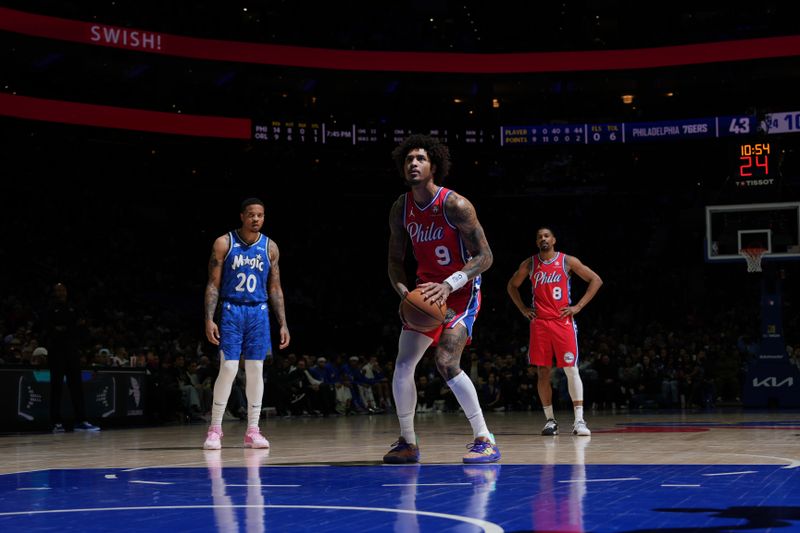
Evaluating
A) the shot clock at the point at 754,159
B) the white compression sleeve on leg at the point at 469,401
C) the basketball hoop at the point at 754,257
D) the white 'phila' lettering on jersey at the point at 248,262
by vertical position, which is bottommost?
the white compression sleeve on leg at the point at 469,401

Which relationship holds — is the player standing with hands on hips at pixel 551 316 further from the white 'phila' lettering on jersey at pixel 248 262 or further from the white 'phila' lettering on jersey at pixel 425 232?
the white 'phila' lettering on jersey at pixel 425 232

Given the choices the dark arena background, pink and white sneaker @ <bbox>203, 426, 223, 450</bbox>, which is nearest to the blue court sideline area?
pink and white sneaker @ <bbox>203, 426, 223, 450</bbox>

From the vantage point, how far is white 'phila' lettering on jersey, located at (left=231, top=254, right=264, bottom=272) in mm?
8930

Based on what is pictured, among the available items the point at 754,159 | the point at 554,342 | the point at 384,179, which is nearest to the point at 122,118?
the point at 384,179

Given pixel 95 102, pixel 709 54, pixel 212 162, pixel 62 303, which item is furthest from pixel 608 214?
pixel 62 303

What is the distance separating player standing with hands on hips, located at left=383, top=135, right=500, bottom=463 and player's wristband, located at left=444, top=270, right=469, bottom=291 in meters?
0.03

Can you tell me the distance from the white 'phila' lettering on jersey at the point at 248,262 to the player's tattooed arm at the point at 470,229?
2809 mm

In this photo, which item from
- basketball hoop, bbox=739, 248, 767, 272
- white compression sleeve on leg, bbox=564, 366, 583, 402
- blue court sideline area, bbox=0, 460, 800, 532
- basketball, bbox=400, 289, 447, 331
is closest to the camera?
blue court sideline area, bbox=0, 460, 800, 532

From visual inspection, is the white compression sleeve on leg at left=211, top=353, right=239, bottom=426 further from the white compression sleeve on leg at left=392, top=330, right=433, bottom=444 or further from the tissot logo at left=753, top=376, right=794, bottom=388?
the tissot logo at left=753, top=376, right=794, bottom=388

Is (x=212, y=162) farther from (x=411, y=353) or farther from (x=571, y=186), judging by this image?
(x=411, y=353)

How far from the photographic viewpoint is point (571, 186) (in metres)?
34.0

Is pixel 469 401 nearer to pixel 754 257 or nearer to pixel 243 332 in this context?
pixel 243 332

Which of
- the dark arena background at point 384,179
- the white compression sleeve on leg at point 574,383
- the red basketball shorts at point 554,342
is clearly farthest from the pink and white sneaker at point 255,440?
the dark arena background at point 384,179

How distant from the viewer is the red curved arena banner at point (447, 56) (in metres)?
29.8
